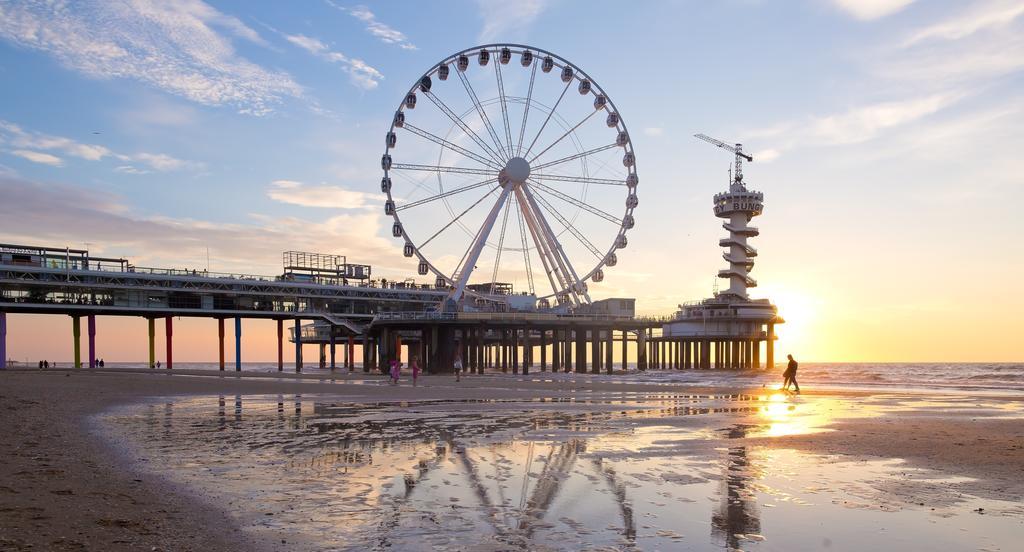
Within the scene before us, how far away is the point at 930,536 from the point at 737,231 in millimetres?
85394

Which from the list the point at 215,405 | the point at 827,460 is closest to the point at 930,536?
the point at 827,460

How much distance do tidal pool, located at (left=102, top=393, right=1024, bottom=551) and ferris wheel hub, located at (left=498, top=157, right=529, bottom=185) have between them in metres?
36.3

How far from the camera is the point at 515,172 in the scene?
2093 inches

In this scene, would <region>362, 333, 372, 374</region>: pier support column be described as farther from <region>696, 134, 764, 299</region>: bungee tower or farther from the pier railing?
<region>696, 134, 764, 299</region>: bungee tower

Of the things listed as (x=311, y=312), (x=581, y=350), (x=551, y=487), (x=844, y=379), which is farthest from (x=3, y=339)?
(x=551, y=487)

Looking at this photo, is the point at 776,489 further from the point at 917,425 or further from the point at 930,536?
the point at 917,425

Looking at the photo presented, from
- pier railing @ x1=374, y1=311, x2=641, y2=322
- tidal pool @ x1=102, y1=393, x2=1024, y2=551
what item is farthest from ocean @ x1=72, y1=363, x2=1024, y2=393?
tidal pool @ x1=102, y1=393, x2=1024, y2=551

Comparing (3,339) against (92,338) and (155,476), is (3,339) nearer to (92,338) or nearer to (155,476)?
(92,338)

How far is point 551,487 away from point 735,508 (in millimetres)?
2263

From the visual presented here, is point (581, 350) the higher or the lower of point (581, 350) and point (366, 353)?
the higher

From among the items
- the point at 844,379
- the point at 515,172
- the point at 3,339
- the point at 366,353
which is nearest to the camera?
the point at 515,172

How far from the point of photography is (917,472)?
1110cm

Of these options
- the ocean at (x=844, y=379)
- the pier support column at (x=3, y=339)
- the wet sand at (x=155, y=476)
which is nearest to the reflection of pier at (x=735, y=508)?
the wet sand at (x=155, y=476)

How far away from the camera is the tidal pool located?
732 cm
